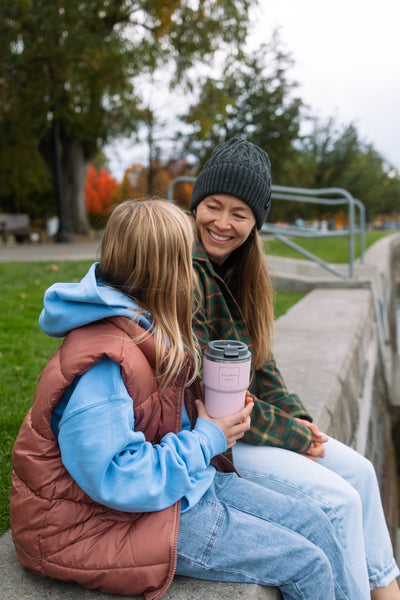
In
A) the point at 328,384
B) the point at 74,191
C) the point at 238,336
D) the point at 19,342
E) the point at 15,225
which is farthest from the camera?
the point at 74,191

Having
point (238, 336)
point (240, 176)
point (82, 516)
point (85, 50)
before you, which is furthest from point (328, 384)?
point (85, 50)

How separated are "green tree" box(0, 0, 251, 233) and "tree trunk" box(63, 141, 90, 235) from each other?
1115 mm

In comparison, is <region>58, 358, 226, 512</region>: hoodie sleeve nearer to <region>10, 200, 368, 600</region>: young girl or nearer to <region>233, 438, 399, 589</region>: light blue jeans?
<region>10, 200, 368, 600</region>: young girl

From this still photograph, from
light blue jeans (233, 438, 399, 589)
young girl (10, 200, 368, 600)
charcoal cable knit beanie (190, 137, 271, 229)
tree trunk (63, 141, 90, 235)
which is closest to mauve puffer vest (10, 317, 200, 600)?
young girl (10, 200, 368, 600)

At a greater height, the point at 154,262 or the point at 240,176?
the point at 240,176

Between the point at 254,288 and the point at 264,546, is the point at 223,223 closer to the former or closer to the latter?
the point at 254,288

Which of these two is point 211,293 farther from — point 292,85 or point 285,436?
point 292,85

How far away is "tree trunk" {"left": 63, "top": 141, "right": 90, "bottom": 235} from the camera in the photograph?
16297 millimetres

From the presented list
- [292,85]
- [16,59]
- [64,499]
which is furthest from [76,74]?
[292,85]

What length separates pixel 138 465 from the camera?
1223 millimetres

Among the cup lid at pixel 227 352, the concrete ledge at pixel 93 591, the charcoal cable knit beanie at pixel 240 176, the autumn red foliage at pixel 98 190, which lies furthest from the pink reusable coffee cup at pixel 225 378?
the autumn red foliage at pixel 98 190

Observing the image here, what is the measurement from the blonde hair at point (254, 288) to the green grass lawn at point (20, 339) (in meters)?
1.18

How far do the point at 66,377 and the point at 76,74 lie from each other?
10.7 m

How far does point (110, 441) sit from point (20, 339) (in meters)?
3.06
